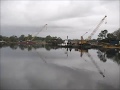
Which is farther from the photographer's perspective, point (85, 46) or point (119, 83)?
point (85, 46)

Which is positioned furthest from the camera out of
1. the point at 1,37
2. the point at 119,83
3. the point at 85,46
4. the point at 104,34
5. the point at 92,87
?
the point at 1,37

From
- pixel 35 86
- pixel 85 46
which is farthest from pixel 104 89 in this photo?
pixel 85 46

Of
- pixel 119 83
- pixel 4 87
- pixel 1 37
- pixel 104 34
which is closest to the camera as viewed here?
pixel 4 87

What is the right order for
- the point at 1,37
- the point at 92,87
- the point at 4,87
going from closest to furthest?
1. the point at 4,87
2. the point at 92,87
3. the point at 1,37

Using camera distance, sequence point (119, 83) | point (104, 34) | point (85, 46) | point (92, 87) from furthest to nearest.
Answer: point (104, 34)
point (85, 46)
point (119, 83)
point (92, 87)

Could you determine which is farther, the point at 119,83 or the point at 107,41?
the point at 107,41

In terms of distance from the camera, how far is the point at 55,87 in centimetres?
1546

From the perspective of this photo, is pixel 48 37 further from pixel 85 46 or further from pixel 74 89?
pixel 74 89

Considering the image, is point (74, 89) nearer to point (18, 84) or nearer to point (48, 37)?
point (18, 84)

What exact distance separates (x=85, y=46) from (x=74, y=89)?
212ft

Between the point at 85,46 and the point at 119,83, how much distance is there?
62.2 metres

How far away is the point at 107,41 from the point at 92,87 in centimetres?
6654

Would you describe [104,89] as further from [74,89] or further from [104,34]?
[104,34]

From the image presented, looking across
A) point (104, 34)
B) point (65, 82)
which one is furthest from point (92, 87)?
point (104, 34)
